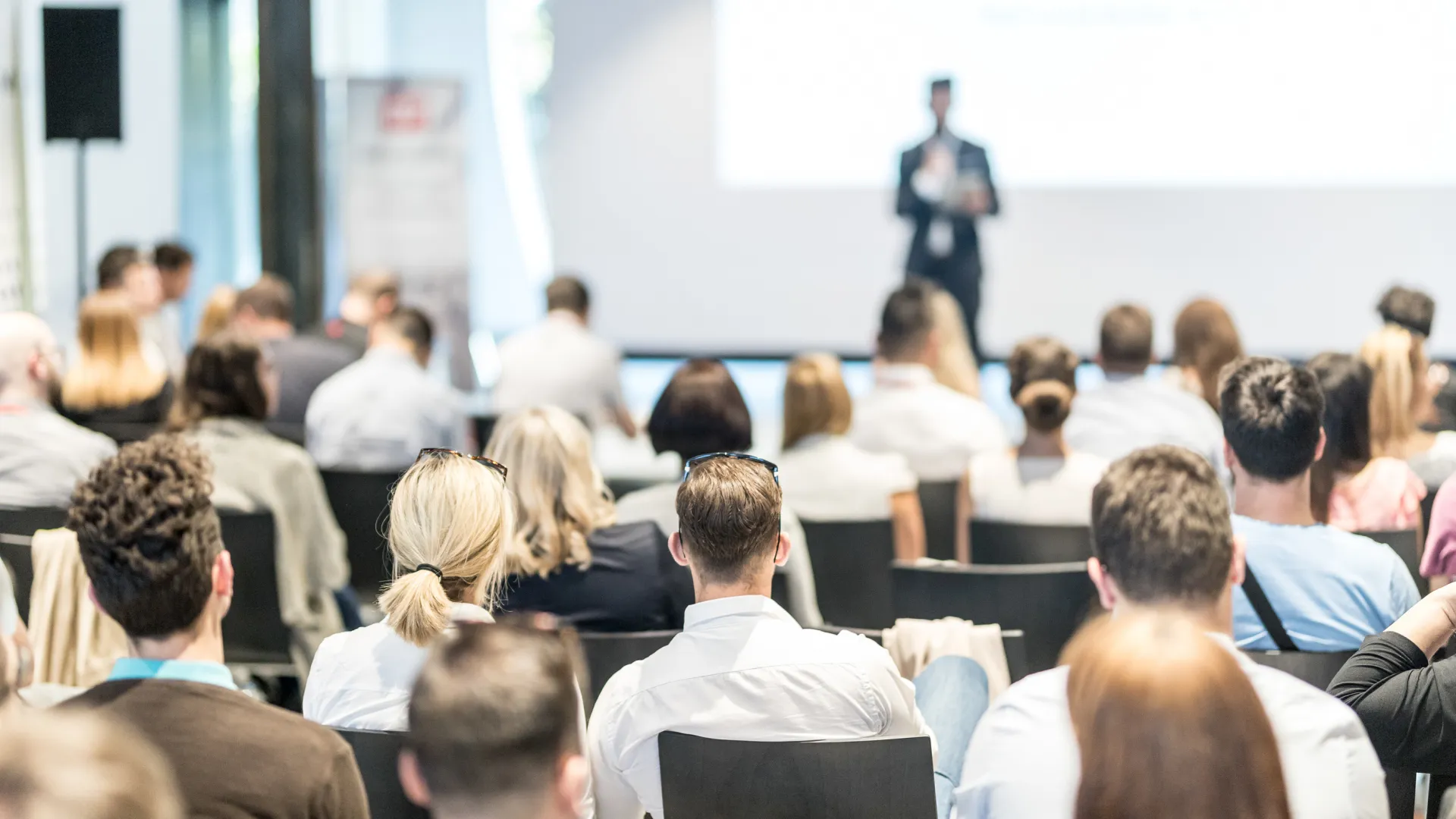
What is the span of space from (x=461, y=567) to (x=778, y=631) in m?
0.51

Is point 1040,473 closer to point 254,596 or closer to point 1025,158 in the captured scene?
point 254,596

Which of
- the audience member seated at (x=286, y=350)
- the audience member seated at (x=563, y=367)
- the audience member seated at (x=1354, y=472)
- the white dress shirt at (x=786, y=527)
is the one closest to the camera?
the white dress shirt at (x=786, y=527)

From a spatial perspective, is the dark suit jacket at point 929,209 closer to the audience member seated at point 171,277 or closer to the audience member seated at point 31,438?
the audience member seated at point 171,277

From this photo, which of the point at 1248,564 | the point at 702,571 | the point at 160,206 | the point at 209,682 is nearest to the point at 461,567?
the point at 702,571

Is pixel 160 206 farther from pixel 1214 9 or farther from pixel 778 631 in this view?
pixel 778 631

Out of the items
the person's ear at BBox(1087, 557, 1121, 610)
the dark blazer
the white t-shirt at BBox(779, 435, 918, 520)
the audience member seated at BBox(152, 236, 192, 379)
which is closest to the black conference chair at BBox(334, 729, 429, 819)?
the dark blazer

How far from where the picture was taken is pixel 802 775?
1.88 m

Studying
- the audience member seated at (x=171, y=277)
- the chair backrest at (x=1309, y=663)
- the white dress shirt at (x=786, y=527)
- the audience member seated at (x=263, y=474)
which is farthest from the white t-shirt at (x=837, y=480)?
the audience member seated at (x=171, y=277)

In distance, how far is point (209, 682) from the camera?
178 cm

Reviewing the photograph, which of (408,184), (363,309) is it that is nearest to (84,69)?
(408,184)

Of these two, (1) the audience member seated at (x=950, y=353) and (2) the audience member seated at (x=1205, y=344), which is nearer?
(2) the audience member seated at (x=1205, y=344)

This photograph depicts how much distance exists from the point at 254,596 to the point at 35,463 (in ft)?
2.79

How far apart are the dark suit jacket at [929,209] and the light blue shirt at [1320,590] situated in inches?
233

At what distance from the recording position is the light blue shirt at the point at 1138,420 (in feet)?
14.4
